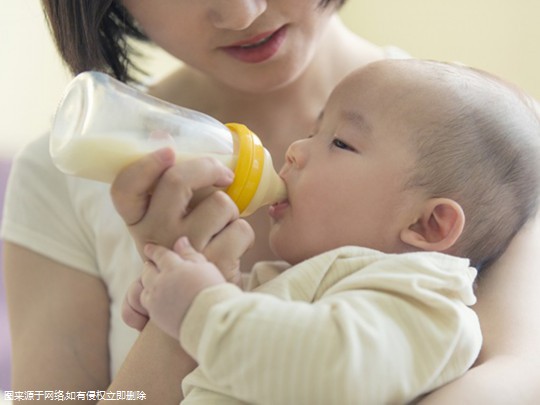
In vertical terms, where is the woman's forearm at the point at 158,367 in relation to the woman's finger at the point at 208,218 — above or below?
below

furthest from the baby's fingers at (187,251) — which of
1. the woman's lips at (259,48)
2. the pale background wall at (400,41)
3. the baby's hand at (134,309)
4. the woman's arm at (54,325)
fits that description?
the pale background wall at (400,41)

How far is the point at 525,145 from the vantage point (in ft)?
3.34

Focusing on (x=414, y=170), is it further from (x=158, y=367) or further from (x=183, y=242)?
(x=158, y=367)

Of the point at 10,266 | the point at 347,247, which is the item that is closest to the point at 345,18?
the point at 10,266

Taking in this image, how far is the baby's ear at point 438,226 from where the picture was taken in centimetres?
95

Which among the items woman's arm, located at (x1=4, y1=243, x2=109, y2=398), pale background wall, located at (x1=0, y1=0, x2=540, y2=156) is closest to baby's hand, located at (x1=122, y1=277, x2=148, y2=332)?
woman's arm, located at (x1=4, y1=243, x2=109, y2=398)

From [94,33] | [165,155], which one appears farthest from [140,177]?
[94,33]

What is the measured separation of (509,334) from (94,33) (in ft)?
2.49

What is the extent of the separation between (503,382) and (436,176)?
25 centimetres

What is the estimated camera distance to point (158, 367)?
104 cm

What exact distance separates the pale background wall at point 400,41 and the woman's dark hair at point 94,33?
2.03 ft

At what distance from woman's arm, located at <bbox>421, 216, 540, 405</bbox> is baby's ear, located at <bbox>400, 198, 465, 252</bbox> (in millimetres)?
127

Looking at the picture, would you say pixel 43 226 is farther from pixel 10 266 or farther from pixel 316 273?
pixel 316 273

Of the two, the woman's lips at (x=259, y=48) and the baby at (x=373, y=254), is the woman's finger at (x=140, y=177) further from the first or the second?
the woman's lips at (x=259, y=48)
